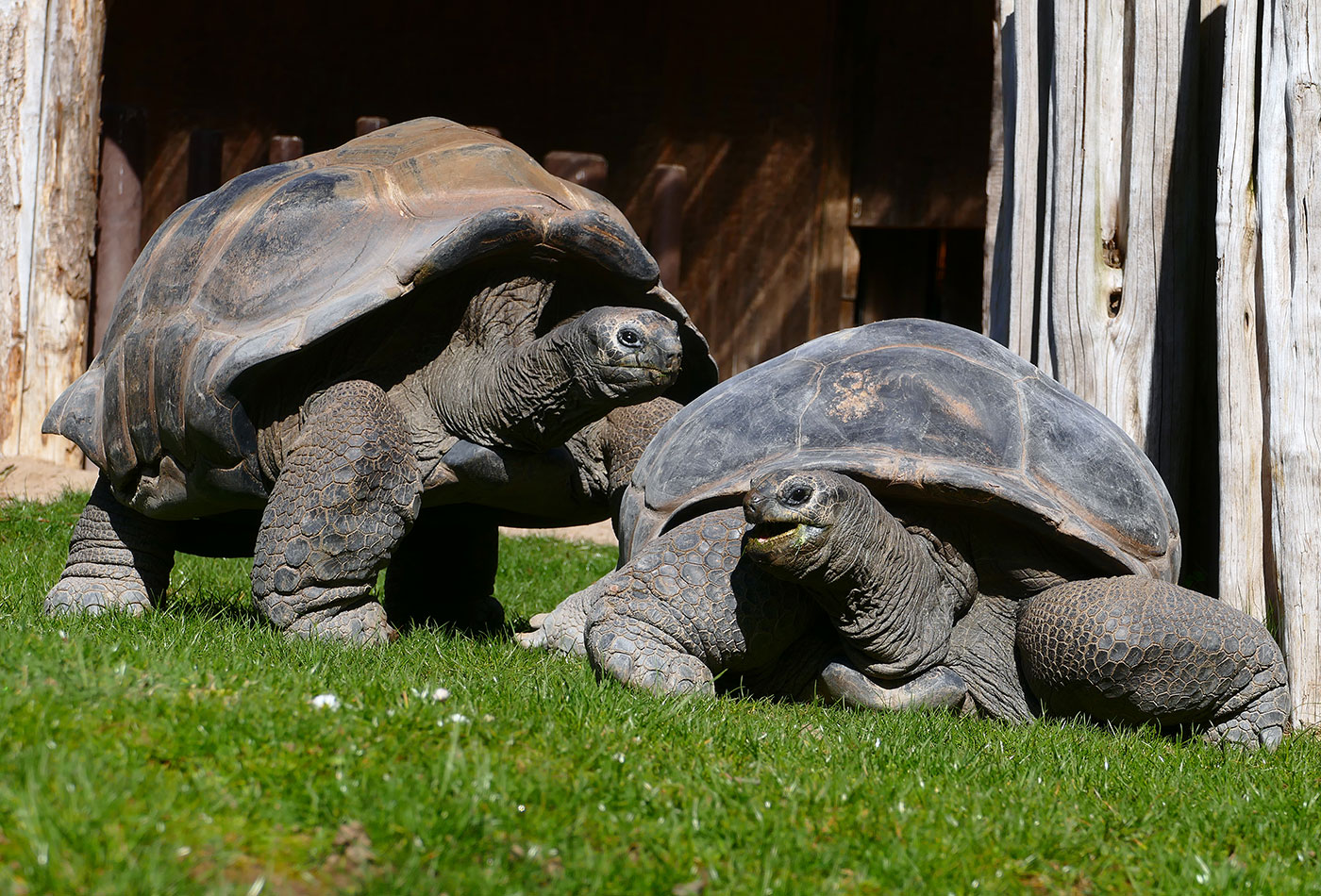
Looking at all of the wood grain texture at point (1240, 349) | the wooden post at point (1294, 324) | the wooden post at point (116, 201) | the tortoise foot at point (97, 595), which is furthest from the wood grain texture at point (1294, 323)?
the wooden post at point (116, 201)

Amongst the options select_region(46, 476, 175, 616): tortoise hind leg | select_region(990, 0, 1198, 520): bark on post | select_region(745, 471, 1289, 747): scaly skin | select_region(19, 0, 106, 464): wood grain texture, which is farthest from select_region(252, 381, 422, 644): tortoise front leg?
select_region(19, 0, 106, 464): wood grain texture

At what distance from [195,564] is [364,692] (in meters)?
4.11

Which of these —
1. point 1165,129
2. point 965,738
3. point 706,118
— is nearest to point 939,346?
point 965,738

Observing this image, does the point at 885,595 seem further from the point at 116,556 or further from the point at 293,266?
the point at 116,556

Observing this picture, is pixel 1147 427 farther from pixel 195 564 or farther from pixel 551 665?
pixel 195 564

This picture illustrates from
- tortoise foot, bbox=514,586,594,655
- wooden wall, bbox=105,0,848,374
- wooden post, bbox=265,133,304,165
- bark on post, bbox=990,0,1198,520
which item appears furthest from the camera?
wooden wall, bbox=105,0,848,374

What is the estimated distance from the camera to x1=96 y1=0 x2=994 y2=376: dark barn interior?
10680 millimetres

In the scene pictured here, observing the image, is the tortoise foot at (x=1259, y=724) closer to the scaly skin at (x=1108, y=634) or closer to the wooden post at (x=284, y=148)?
the scaly skin at (x=1108, y=634)

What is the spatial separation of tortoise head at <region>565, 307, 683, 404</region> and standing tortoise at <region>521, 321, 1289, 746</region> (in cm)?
20

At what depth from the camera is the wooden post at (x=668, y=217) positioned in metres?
9.60

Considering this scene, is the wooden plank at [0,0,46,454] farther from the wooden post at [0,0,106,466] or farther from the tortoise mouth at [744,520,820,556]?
the tortoise mouth at [744,520,820,556]

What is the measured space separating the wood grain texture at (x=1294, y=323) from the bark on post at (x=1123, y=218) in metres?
0.61

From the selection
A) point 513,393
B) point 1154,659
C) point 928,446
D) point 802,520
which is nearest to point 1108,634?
point 1154,659

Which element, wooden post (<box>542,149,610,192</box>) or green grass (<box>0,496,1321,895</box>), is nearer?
green grass (<box>0,496,1321,895</box>)
